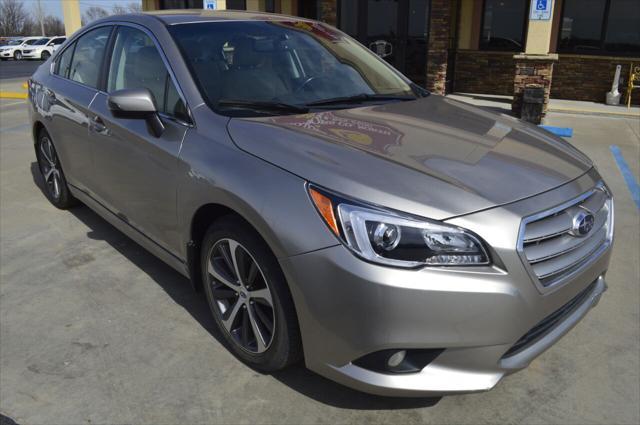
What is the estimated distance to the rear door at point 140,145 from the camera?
3020 mm

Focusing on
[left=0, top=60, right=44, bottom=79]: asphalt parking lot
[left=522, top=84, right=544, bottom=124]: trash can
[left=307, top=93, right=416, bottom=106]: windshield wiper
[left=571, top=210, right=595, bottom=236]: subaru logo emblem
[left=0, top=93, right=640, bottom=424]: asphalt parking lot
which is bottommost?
[left=0, top=60, right=44, bottom=79]: asphalt parking lot

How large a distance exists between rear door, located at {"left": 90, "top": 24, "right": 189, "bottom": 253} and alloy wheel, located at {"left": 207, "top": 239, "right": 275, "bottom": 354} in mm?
398

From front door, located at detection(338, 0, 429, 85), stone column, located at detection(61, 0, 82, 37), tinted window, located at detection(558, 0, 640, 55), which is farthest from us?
stone column, located at detection(61, 0, 82, 37)

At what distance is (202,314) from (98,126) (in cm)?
146

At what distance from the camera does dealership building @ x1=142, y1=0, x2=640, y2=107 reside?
487 inches

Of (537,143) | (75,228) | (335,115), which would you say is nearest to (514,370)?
(537,143)

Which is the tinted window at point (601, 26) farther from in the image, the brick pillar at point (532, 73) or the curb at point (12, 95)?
the curb at point (12, 95)

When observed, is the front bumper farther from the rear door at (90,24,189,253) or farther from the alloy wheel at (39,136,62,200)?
the alloy wheel at (39,136,62,200)

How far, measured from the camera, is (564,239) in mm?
2369

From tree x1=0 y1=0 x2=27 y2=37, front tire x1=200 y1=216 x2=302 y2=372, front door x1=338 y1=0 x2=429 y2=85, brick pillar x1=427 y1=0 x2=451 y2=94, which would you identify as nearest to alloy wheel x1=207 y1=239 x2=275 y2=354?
front tire x1=200 y1=216 x2=302 y2=372

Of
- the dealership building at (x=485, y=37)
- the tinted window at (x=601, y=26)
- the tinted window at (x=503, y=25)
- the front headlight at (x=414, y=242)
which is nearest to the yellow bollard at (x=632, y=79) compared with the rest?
the dealership building at (x=485, y=37)

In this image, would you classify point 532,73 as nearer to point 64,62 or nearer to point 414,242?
point 64,62

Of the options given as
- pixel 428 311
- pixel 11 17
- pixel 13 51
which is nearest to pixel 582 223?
pixel 428 311

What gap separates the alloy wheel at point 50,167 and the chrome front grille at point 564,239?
13.0 ft
